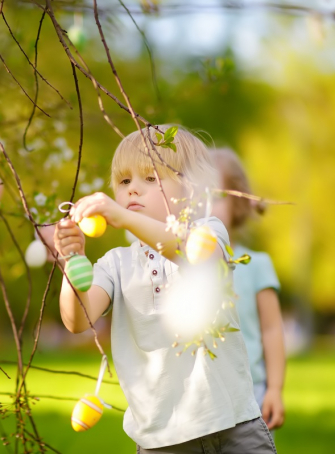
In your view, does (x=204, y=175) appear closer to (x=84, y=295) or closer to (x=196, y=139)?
(x=196, y=139)

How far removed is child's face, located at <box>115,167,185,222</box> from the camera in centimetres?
173

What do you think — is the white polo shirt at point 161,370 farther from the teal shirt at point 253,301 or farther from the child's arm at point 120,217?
the teal shirt at point 253,301

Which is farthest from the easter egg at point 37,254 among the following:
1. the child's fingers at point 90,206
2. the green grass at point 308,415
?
the green grass at point 308,415

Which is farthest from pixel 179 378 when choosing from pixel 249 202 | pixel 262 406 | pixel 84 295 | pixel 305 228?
pixel 305 228

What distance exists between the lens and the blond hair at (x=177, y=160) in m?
1.80

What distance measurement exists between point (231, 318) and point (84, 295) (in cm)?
40

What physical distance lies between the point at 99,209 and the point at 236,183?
1.69 meters

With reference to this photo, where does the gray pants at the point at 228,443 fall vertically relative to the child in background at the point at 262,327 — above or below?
below

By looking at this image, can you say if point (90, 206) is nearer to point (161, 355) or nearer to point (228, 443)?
point (161, 355)

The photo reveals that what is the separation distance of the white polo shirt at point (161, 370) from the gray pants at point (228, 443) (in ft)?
0.09

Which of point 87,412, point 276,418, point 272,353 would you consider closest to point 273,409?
point 276,418

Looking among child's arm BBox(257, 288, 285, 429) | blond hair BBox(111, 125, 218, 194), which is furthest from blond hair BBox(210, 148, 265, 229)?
blond hair BBox(111, 125, 218, 194)

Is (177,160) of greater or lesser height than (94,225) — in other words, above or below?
above

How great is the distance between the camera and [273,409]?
251 centimetres
